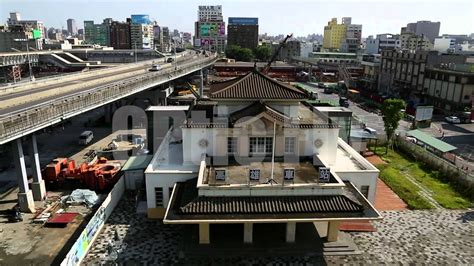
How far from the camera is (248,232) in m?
24.0

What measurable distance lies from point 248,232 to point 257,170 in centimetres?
422

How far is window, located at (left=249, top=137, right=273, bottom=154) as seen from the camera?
28.6m

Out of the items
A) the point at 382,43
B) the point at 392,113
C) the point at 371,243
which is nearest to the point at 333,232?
the point at 371,243

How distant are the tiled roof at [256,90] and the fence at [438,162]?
1909 cm

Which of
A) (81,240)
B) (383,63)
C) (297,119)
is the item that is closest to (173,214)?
(81,240)

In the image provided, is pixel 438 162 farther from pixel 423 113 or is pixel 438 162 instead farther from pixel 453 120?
pixel 453 120

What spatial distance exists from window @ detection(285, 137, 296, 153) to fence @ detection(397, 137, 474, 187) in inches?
742

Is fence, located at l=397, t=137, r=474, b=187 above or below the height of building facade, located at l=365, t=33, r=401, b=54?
below

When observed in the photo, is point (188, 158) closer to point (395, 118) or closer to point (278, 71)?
point (395, 118)

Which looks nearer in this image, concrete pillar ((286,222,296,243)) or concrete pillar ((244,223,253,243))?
concrete pillar ((244,223,253,243))

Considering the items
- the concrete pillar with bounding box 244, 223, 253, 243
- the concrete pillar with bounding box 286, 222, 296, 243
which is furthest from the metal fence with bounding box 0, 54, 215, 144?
the concrete pillar with bounding box 286, 222, 296, 243

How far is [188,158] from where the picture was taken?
29422 mm

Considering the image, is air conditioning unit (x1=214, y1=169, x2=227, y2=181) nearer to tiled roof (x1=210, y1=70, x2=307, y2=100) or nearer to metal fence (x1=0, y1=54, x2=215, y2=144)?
tiled roof (x1=210, y1=70, x2=307, y2=100)

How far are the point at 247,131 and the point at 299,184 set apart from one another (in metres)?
6.34
